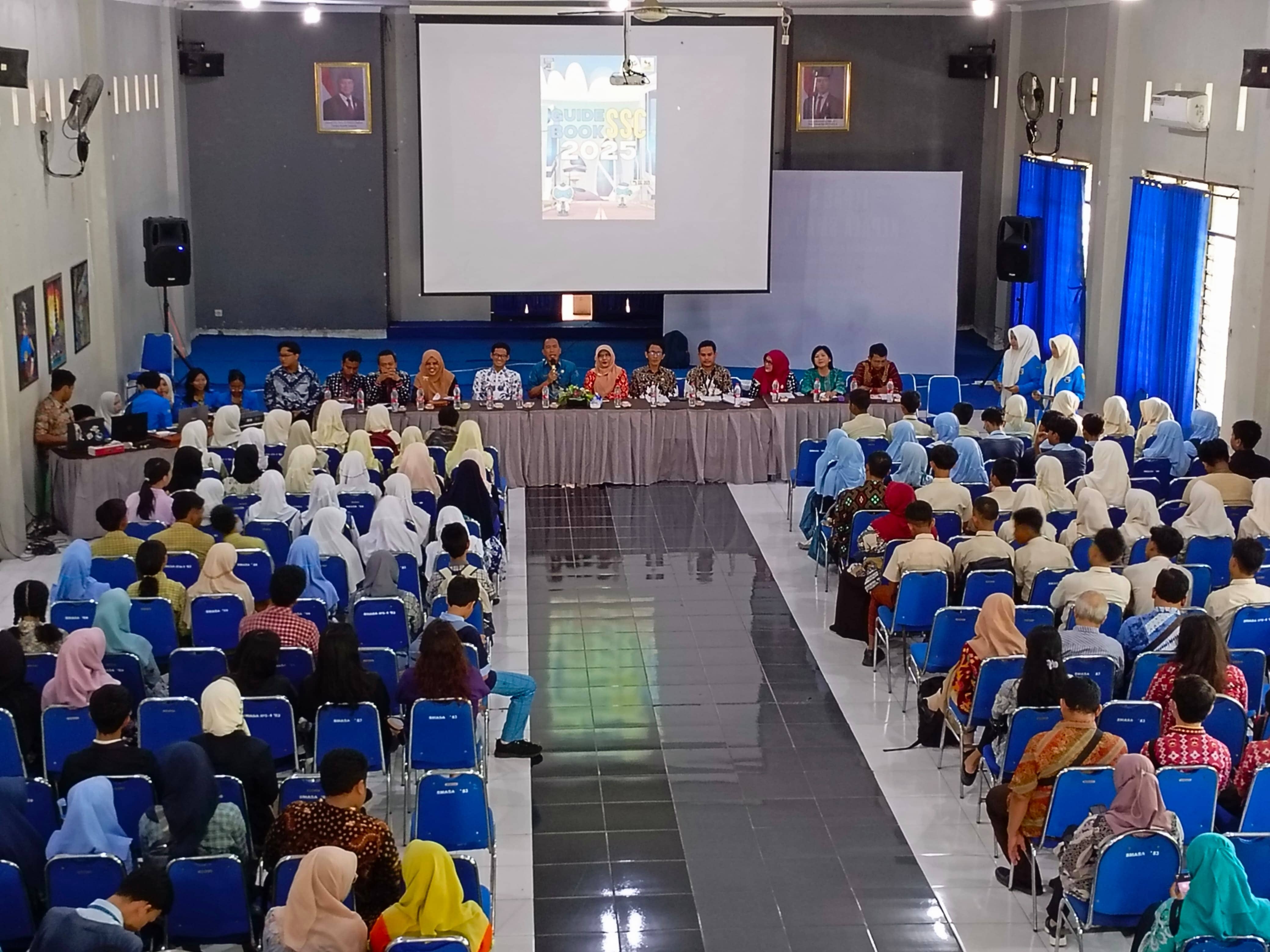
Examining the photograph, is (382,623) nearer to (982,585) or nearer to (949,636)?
(949,636)

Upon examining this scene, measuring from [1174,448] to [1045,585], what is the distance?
355cm

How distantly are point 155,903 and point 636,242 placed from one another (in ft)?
38.2

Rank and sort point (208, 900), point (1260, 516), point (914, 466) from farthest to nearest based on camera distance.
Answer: point (914, 466) → point (1260, 516) → point (208, 900)

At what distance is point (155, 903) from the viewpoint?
5.00 metres

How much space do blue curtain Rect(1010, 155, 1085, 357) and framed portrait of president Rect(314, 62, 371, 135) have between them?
27.4ft

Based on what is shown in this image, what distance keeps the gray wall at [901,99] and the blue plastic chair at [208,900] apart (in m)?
15.8

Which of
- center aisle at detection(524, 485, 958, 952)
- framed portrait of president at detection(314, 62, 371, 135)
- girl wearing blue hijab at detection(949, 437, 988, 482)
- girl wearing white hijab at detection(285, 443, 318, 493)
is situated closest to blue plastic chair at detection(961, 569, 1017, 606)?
center aisle at detection(524, 485, 958, 952)

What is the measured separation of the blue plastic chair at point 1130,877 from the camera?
5.55 meters

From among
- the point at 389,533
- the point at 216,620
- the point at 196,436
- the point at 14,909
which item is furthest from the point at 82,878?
the point at 196,436

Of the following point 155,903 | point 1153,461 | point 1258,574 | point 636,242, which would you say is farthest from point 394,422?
point 155,903

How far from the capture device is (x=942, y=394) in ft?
49.0

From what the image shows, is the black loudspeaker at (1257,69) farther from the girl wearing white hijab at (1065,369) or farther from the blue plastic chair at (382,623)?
the blue plastic chair at (382,623)

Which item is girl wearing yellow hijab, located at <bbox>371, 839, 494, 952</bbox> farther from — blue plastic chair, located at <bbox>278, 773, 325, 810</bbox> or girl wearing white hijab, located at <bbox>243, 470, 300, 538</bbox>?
girl wearing white hijab, located at <bbox>243, 470, 300, 538</bbox>

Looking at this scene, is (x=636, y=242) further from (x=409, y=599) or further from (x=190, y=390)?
(x=409, y=599)
